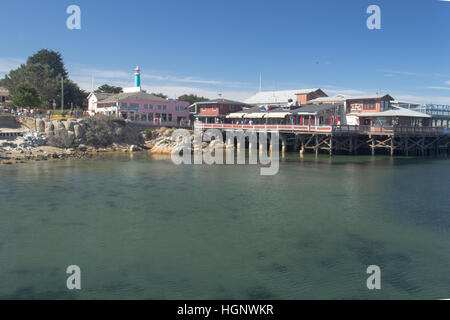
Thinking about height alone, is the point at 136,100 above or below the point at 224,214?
above

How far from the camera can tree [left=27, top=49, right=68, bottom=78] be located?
8856 centimetres

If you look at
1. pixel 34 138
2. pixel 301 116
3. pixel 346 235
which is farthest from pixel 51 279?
pixel 301 116

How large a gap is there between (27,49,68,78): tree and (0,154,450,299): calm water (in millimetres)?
67085

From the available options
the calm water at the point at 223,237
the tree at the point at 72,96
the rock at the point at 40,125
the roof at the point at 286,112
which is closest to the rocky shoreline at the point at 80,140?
the rock at the point at 40,125

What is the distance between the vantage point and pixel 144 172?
34.1m

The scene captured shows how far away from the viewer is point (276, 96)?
72.5 meters

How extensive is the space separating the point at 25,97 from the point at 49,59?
36.5 m

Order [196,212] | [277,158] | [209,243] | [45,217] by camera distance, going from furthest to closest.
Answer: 1. [277,158]
2. [196,212]
3. [45,217]
4. [209,243]

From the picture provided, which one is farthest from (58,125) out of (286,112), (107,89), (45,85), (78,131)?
(107,89)

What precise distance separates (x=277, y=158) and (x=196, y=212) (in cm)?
2524

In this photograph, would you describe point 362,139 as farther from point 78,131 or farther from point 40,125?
point 40,125

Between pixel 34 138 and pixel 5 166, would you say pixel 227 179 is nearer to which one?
pixel 5 166

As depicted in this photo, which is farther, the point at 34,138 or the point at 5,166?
the point at 34,138

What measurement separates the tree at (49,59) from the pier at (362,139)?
57.0 meters
